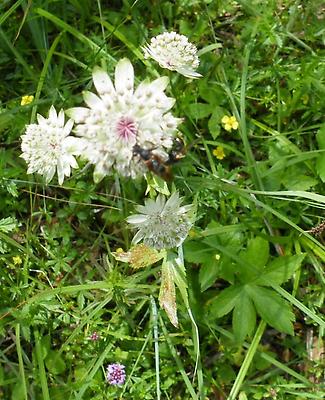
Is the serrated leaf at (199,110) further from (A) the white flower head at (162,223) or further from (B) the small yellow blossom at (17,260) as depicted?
(B) the small yellow blossom at (17,260)

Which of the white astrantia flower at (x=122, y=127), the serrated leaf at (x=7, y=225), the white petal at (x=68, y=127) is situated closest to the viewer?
the white astrantia flower at (x=122, y=127)

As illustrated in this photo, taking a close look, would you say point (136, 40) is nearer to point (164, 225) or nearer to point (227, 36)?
point (227, 36)

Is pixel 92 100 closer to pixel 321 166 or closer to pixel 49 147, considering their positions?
pixel 49 147

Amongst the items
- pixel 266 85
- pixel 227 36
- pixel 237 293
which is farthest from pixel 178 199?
pixel 227 36

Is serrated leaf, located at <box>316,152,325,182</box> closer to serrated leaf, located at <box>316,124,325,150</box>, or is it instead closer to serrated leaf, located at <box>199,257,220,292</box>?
serrated leaf, located at <box>316,124,325,150</box>

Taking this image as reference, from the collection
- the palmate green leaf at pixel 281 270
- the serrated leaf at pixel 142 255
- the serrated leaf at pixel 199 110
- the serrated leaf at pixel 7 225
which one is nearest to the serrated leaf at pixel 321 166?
the palmate green leaf at pixel 281 270

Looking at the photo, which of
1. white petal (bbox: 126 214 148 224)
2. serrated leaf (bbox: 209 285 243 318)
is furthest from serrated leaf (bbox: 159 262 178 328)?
serrated leaf (bbox: 209 285 243 318)
